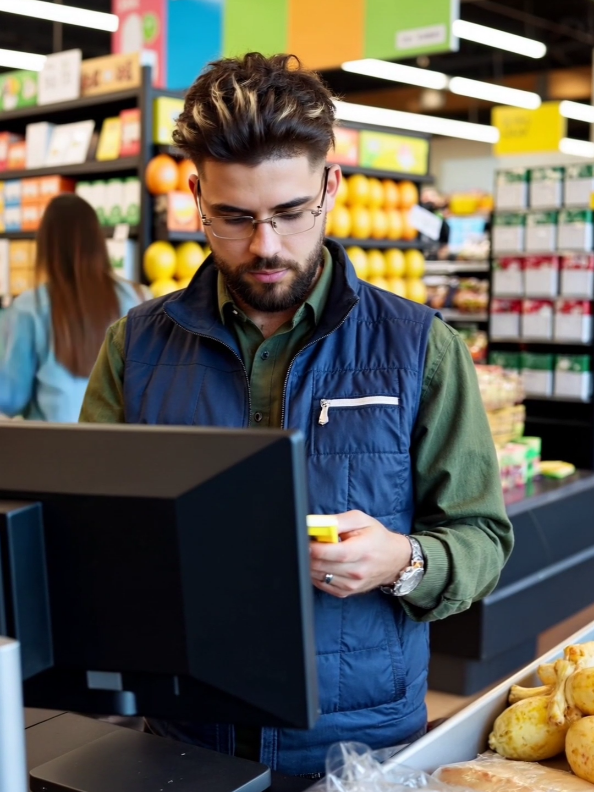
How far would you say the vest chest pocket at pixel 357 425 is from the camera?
1.53m

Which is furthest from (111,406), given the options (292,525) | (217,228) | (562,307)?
(562,307)

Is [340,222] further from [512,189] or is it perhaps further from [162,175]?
[512,189]

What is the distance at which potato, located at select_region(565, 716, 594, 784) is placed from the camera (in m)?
1.31

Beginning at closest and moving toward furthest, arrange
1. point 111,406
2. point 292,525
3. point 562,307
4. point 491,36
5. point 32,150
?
point 292,525
point 111,406
point 32,150
point 562,307
point 491,36

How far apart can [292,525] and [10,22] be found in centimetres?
1358

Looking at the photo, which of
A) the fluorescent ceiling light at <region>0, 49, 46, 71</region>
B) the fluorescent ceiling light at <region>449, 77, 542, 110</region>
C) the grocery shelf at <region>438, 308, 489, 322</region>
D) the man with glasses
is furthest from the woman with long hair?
the fluorescent ceiling light at <region>449, 77, 542, 110</region>

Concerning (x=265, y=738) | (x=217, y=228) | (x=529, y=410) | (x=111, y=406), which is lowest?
(x=529, y=410)

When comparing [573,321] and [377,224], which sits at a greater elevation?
[377,224]

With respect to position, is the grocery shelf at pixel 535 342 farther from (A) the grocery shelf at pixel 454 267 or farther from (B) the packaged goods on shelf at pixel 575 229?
(A) the grocery shelf at pixel 454 267

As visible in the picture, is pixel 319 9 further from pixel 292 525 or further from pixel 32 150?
pixel 292 525

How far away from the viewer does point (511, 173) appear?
766 cm

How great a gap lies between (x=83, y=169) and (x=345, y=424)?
370cm

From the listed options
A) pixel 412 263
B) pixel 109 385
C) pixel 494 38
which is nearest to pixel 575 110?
pixel 494 38

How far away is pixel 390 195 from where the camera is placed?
18.7 ft
